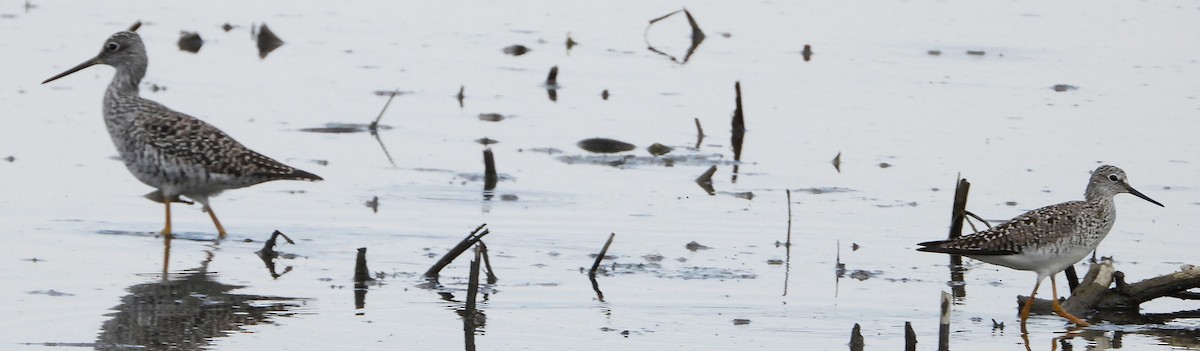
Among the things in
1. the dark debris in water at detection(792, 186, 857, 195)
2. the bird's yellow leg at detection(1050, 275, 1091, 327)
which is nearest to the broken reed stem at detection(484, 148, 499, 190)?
the dark debris in water at detection(792, 186, 857, 195)

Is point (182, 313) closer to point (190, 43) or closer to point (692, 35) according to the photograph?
point (190, 43)

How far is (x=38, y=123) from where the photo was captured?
15.1 m

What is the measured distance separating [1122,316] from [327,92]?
941cm

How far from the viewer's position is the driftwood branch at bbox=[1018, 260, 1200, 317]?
31.8 ft

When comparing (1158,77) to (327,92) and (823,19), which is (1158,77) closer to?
(823,19)

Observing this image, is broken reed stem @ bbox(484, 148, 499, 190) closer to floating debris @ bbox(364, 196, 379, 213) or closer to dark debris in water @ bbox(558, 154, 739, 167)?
floating debris @ bbox(364, 196, 379, 213)

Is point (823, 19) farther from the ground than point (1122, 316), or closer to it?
farther from the ground

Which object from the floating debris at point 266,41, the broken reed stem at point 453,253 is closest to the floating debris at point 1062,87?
the floating debris at point 266,41

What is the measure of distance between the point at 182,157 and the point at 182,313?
260 centimetres

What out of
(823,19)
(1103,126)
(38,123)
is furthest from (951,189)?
(823,19)

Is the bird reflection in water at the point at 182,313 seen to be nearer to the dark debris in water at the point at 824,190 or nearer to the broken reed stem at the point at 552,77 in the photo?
the dark debris in water at the point at 824,190

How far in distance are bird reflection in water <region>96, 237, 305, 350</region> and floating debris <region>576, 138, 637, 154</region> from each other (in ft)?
16.7

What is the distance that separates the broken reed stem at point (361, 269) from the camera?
1017 cm

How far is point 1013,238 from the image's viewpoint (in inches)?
412
